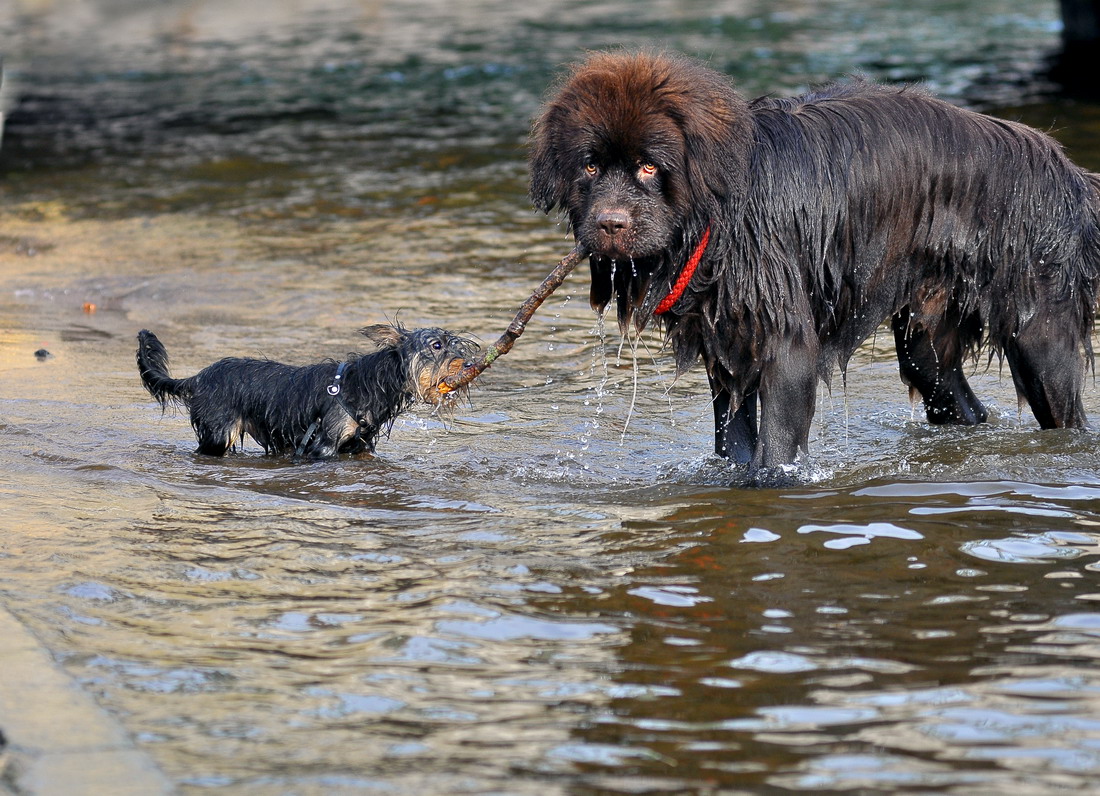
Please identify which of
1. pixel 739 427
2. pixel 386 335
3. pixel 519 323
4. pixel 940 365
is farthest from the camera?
pixel 386 335

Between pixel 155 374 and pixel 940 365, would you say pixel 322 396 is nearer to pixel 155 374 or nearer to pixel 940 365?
pixel 155 374

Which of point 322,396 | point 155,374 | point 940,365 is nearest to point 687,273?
point 940,365

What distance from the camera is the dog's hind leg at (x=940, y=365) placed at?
6648 mm

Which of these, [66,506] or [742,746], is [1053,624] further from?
[66,506]

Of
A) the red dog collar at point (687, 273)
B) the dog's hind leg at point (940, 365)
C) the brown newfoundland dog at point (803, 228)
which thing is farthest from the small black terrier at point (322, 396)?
the dog's hind leg at point (940, 365)

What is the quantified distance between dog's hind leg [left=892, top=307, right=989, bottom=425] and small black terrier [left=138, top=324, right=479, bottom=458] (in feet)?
7.40

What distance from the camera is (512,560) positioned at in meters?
5.29

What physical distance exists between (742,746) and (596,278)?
8.94 ft

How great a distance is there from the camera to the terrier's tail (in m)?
7.31

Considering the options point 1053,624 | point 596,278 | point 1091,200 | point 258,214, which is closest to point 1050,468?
point 1091,200

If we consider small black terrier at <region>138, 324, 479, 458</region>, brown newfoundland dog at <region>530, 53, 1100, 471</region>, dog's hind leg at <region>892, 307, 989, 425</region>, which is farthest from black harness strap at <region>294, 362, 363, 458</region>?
dog's hind leg at <region>892, 307, 989, 425</region>

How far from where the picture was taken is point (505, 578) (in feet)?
16.7

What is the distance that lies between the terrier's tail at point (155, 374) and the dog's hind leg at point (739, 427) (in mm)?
2851

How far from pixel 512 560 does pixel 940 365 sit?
2.78 metres
